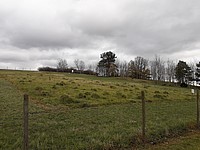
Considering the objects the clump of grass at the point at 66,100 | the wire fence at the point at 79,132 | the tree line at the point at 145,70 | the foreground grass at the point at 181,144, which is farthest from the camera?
the tree line at the point at 145,70

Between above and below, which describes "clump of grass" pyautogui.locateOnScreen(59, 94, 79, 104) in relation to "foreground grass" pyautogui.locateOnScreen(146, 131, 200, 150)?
above

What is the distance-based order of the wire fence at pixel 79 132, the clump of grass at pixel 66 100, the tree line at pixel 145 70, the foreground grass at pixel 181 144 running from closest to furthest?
the wire fence at pixel 79 132 < the foreground grass at pixel 181 144 < the clump of grass at pixel 66 100 < the tree line at pixel 145 70

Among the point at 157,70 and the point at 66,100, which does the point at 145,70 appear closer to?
the point at 157,70

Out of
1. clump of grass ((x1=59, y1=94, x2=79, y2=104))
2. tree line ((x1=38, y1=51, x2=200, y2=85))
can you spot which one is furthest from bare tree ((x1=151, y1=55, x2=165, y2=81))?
clump of grass ((x1=59, y1=94, x2=79, y2=104))

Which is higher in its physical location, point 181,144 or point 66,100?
point 66,100

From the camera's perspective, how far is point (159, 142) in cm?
1038

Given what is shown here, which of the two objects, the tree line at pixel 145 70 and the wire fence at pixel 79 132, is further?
the tree line at pixel 145 70

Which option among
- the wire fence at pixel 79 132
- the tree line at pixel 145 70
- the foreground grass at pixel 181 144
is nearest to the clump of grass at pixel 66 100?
the wire fence at pixel 79 132

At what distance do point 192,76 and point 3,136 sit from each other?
11072 centimetres

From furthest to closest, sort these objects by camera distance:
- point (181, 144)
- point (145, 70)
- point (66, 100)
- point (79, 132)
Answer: point (145, 70) → point (66, 100) → point (79, 132) → point (181, 144)

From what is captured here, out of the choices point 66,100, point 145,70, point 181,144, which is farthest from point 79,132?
point 145,70

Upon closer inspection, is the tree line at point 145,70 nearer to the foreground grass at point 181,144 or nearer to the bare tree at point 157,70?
the bare tree at point 157,70

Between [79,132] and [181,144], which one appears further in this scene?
[79,132]

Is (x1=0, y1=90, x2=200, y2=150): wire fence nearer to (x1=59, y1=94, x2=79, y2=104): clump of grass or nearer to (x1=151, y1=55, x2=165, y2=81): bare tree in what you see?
(x1=59, y1=94, x2=79, y2=104): clump of grass
